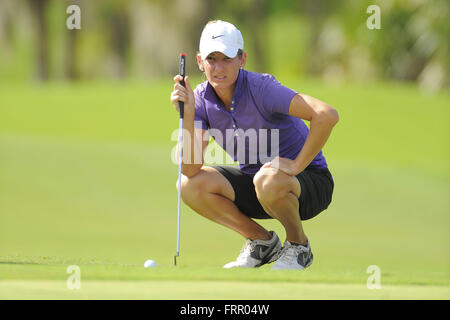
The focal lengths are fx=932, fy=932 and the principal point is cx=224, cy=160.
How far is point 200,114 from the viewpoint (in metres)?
5.23

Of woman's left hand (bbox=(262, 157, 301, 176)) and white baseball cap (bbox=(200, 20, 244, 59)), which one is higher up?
white baseball cap (bbox=(200, 20, 244, 59))

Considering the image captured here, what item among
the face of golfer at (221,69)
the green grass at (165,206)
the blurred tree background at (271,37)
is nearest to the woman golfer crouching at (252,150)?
the face of golfer at (221,69)

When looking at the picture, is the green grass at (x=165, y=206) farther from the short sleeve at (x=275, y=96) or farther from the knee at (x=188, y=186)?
the short sleeve at (x=275, y=96)

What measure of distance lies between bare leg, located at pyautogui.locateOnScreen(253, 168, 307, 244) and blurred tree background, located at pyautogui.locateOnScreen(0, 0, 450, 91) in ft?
61.7

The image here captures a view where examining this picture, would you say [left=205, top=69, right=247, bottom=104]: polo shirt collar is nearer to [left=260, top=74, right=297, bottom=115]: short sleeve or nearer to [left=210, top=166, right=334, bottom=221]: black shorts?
[left=260, top=74, right=297, bottom=115]: short sleeve

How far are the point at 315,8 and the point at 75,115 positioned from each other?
23.4m

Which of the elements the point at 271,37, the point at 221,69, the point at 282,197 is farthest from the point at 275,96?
the point at 271,37

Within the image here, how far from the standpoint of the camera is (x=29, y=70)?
51000 mm

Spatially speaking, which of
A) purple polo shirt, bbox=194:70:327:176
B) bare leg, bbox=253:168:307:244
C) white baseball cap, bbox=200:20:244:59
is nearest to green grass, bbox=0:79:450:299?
bare leg, bbox=253:168:307:244

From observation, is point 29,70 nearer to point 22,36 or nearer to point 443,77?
point 22,36

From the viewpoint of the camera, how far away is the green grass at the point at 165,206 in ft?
13.5

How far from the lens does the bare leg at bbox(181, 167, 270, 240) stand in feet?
17.5
